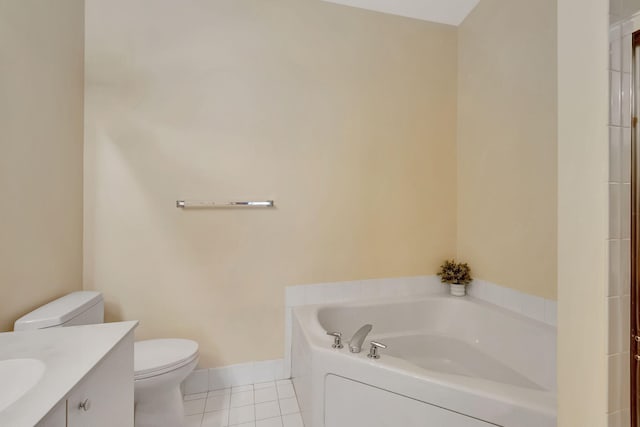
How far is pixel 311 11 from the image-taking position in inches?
78.5

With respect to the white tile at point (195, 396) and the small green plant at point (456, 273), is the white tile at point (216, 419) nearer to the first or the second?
the white tile at point (195, 396)

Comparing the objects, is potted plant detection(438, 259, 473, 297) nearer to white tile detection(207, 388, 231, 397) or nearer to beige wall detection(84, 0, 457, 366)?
beige wall detection(84, 0, 457, 366)

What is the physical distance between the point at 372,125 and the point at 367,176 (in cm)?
38

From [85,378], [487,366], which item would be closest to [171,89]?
[85,378]

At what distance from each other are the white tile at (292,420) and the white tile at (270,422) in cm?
3

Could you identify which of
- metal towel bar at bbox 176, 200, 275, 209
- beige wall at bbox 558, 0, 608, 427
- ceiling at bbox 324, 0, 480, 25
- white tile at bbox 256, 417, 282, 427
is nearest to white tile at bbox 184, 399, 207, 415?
white tile at bbox 256, 417, 282, 427

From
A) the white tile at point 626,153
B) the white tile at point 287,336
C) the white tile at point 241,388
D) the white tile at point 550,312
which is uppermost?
the white tile at point 626,153

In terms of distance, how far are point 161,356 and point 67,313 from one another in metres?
0.46

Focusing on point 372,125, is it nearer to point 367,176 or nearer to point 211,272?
point 367,176

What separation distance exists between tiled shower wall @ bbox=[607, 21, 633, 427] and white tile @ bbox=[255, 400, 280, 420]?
1.51 m

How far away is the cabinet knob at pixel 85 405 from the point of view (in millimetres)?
726

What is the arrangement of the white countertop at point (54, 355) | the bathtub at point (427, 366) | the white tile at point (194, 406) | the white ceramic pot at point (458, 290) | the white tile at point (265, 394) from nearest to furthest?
the white countertop at point (54, 355)
the bathtub at point (427, 366)
the white tile at point (194, 406)
the white tile at point (265, 394)
the white ceramic pot at point (458, 290)

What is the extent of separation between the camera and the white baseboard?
1831 mm

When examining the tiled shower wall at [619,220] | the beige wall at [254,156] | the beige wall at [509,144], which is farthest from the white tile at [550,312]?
the tiled shower wall at [619,220]
